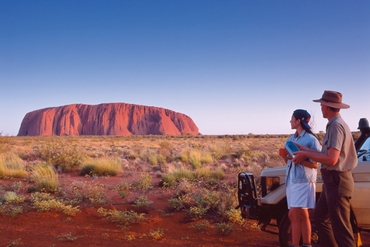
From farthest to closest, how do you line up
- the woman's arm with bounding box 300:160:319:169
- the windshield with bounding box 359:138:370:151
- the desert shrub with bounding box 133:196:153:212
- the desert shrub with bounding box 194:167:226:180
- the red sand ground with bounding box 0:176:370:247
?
the desert shrub with bounding box 194:167:226:180 → the desert shrub with bounding box 133:196:153:212 → the red sand ground with bounding box 0:176:370:247 → the windshield with bounding box 359:138:370:151 → the woman's arm with bounding box 300:160:319:169

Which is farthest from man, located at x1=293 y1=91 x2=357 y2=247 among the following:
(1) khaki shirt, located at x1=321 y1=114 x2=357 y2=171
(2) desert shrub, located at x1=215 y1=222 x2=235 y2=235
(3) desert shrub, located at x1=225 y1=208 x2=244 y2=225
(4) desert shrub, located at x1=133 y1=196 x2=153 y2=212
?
(4) desert shrub, located at x1=133 y1=196 x2=153 y2=212

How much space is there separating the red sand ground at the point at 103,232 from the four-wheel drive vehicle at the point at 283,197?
1.02 meters

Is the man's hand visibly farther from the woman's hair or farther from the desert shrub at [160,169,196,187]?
the desert shrub at [160,169,196,187]

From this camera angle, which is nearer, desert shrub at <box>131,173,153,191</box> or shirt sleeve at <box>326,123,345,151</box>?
shirt sleeve at <box>326,123,345,151</box>

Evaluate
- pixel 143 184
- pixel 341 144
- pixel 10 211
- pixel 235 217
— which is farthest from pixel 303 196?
pixel 143 184

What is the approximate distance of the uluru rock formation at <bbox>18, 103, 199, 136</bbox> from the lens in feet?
408

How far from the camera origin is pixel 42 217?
275 inches

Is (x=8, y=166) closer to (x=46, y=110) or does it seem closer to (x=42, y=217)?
(x=42, y=217)

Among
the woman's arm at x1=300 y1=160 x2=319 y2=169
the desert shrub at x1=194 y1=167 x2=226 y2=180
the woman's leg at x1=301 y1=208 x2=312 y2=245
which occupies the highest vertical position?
the woman's arm at x1=300 y1=160 x2=319 y2=169

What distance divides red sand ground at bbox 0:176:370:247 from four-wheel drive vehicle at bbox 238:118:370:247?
1.02 metres

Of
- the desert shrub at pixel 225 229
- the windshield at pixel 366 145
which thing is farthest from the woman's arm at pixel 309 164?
the desert shrub at pixel 225 229

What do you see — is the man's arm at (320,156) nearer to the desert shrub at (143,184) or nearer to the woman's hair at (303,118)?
the woman's hair at (303,118)

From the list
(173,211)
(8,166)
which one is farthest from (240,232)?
(8,166)

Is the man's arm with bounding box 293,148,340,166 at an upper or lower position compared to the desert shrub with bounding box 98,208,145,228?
upper
